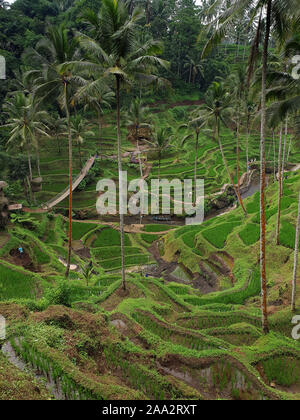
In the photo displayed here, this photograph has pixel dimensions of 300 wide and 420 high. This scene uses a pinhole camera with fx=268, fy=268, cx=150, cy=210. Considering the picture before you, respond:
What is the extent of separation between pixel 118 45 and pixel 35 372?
11.6m

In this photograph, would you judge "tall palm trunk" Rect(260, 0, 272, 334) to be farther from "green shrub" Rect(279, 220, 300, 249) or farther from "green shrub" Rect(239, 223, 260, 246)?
"green shrub" Rect(239, 223, 260, 246)

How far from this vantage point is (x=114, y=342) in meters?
7.89

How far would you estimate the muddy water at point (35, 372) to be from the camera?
5863 millimetres

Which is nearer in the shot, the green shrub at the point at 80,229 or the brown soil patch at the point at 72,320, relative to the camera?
the brown soil patch at the point at 72,320

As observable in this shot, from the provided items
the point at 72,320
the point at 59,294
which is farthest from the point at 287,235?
the point at 72,320

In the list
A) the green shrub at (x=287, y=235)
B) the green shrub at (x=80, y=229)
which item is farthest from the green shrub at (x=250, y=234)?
the green shrub at (x=80, y=229)

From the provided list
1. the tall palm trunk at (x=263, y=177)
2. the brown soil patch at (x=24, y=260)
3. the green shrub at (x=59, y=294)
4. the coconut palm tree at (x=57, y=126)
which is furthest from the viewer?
the coconut palm tree at (x=57, y=126)

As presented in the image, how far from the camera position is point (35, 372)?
20.9 ft

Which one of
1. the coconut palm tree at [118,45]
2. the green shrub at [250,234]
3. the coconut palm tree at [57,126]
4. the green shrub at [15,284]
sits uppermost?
the coconut palm tree at [57,126]

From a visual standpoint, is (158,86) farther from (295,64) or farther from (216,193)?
(216,193)

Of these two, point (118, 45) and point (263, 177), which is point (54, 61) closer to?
point (118, 45)

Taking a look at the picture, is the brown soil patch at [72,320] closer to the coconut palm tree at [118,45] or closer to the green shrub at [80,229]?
the coconut palm tree at [118,45]

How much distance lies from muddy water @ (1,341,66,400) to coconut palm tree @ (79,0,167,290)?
9633 mm

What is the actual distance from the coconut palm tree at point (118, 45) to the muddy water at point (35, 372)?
9633 millimetres
